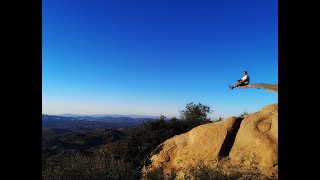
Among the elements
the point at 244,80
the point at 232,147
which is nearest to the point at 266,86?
the point at 244,80

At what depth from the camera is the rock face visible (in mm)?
14234

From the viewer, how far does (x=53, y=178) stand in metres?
12.2

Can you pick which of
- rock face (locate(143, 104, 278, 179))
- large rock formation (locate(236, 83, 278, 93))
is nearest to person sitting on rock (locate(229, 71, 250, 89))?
large rock formation (locate(236, 83, 278, 93))

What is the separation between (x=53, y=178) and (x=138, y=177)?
7191mm

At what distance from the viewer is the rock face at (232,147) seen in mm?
14234

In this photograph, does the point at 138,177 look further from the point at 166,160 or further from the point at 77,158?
the point at 77,158

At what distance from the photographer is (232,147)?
Result: 16.0 metres

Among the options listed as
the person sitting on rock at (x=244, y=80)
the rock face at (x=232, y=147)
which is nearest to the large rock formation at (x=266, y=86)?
the person sitting on rock at (x=244, y=80)

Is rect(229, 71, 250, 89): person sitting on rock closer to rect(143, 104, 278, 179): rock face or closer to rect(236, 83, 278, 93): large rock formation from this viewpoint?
rect(236, 83, 278, 93): large rock formation

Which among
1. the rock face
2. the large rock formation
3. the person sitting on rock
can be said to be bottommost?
the rock face

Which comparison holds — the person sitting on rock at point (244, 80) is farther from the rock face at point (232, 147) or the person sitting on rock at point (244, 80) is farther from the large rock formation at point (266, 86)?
the rock face at point (232, 147)
